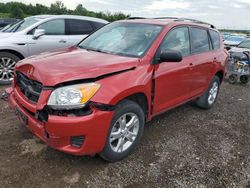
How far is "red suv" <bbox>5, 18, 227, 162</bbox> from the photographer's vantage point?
312cm

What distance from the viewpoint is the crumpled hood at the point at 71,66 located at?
319 centimetres

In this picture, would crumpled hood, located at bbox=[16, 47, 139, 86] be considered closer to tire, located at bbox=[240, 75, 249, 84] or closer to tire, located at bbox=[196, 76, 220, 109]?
tire, located at bbox=[196, 76, 220, 109]

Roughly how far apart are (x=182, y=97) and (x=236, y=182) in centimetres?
170

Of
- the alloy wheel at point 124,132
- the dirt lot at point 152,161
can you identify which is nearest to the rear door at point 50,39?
the dirt lot at point 152,161

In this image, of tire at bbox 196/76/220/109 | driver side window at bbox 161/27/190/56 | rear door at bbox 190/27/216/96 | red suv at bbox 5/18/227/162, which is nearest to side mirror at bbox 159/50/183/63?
red suv at bbox 5/18/227/162

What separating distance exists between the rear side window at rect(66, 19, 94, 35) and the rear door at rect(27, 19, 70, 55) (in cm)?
17

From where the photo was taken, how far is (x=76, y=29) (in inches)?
314

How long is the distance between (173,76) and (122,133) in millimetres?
1264

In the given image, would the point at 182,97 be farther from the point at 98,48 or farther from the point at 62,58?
the point at 62,58

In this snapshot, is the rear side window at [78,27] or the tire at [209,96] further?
the rear side window at [78,27]

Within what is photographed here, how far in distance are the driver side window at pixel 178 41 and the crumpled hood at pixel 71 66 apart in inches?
28.8

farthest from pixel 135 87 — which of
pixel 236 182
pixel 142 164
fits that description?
pixel 236 182

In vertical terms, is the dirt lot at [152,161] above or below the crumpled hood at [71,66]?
below

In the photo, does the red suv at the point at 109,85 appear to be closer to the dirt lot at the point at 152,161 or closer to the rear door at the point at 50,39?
the dirt lot at the point at 152,161
